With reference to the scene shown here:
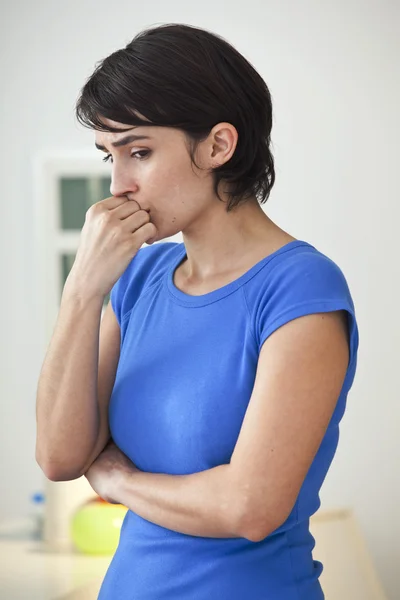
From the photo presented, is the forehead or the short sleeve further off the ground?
the forehead

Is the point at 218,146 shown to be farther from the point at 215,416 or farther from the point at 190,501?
the point at 190,501

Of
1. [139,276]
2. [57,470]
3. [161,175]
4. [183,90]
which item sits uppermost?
[183,90]

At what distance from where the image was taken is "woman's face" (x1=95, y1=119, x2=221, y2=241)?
1.07m

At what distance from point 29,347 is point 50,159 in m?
0.78

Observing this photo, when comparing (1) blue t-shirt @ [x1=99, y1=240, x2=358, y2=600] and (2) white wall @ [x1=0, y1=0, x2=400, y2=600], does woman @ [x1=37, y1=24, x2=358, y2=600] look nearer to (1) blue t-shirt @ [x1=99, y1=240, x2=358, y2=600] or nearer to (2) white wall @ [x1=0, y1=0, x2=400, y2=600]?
(1) blue t-shirt @ [x1=99, y1=240, x2=358, y2=600]

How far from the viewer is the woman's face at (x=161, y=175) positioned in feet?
3.52

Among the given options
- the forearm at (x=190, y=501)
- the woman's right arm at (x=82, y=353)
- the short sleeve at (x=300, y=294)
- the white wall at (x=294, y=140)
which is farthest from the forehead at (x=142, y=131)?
the white wall at (x=294, y=140)

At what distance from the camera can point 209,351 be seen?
1074 millimetres

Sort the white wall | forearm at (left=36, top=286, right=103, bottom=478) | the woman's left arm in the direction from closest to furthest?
1. the woman's left arm
2. forearm at (left=36, top=286, right=103, bottom=478)
3. the white wall

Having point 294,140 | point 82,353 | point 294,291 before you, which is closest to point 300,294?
point 294,291

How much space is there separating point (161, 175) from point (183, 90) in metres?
0.11

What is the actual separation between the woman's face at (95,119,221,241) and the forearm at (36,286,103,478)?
0.54 ft

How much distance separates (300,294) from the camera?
3.28 ft

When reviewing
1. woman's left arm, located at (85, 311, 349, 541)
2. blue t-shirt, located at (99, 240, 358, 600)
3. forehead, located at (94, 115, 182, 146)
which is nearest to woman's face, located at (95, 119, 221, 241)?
forehead, located at (94, 115, 182, 146)
